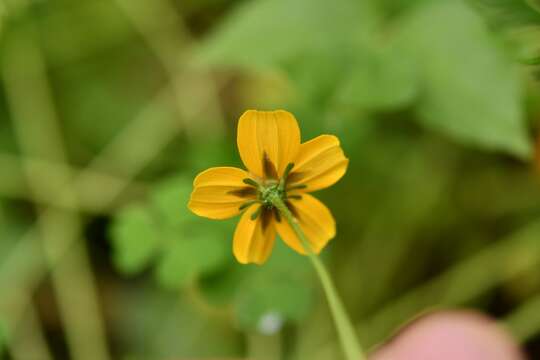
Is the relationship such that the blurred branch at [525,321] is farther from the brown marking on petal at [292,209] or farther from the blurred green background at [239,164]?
the brown marking on petal at [292,209]

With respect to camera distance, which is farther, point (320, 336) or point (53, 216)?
point (53, 216)

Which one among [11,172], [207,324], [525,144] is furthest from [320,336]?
[11,172]

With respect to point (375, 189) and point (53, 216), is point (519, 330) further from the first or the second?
point (53, 216)

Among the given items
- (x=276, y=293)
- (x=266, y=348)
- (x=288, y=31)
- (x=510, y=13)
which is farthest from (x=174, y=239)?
(x=510, y=13)

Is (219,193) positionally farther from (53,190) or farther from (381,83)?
(53,190)

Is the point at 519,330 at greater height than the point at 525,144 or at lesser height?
lesser

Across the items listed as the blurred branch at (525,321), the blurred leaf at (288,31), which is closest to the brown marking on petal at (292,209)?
the blurred leaf at (288,31)

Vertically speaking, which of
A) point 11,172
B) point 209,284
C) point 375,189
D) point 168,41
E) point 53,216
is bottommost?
point 209,284

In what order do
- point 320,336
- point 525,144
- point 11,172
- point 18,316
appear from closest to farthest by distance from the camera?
point 525,144 → point 320,336 → point 18,316 → point 11,172
